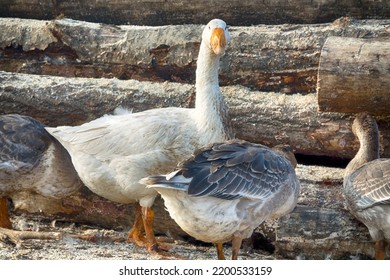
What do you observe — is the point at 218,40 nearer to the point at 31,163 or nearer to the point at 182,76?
the point at 182,76

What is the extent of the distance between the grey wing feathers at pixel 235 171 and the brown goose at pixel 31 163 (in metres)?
1.59

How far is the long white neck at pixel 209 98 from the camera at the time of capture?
24.3ft

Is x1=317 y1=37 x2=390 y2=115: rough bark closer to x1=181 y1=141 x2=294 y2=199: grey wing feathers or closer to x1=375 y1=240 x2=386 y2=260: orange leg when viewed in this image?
x1=181 y1=141 x2=294 y2=199: grey wing feathers

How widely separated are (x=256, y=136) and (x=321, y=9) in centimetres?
124

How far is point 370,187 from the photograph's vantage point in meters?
7.13

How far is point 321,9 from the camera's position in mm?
8359

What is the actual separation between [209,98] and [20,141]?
4.84 ft

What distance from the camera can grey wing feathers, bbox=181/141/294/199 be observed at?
646cm

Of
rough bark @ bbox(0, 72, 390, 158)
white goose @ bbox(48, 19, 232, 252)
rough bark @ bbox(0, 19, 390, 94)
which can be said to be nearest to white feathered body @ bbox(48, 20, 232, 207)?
white goose @ bbox(48, 19, 232, 252)

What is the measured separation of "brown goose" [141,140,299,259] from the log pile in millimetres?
587

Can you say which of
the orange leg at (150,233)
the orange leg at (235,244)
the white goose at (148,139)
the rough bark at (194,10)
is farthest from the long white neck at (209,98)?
the rough bark at (194,10)

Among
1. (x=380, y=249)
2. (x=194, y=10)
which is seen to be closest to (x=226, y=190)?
(x=380, y=249)

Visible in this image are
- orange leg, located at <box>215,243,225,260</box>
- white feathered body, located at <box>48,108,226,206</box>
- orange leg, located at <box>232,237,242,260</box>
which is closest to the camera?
orange leg, located at <box>232,237,242,260</box>
